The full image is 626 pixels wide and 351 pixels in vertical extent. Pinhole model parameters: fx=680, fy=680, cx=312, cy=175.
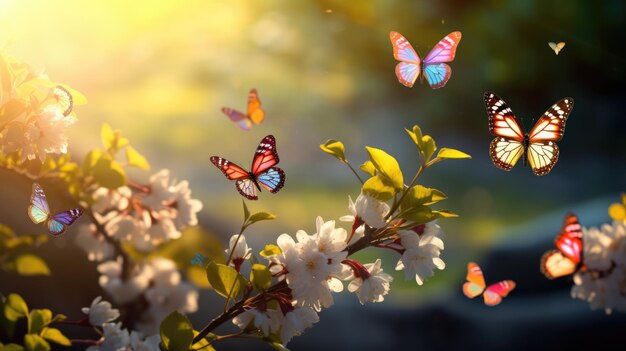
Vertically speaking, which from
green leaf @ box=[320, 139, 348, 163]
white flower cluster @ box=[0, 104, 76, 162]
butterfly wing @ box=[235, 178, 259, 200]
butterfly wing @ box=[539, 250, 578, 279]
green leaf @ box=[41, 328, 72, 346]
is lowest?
green leaf @ box=[41, 328, 72, 346]

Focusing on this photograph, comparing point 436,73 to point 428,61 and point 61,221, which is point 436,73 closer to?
point 428,61

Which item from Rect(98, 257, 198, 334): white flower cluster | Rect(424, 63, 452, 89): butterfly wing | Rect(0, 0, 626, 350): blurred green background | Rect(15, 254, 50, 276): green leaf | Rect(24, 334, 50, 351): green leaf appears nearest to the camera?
Rect(24, 334, 50, 351): green leaf

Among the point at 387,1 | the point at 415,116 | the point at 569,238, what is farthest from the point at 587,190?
the point at 569,238

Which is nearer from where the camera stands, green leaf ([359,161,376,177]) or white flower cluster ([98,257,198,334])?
green leaf ([359,161,376,177])

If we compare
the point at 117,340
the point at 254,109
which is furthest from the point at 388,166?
the point at 254,109

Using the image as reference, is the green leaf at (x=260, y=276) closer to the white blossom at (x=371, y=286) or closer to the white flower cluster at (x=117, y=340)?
the white blossom at (x=371, y=286)

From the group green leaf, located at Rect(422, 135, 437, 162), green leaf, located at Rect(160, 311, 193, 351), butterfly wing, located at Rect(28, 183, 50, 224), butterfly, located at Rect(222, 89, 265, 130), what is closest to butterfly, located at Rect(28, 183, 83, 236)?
butterfly wing, located at Rect(28, 183, 50, 224)

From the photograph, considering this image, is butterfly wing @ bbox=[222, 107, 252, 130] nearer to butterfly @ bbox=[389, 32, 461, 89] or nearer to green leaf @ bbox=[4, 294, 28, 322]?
butterfly @ bbox=[389, 32, 461, 89]

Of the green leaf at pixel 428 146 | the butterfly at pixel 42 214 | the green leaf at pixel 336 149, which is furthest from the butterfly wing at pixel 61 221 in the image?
the green leaf at pixel 428 146
